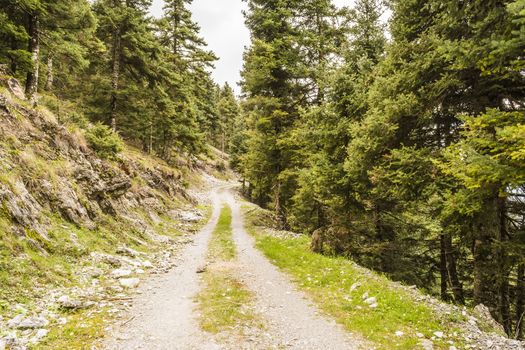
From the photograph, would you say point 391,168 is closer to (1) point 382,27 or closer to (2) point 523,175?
(2) point 523,175

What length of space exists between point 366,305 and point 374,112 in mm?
6409

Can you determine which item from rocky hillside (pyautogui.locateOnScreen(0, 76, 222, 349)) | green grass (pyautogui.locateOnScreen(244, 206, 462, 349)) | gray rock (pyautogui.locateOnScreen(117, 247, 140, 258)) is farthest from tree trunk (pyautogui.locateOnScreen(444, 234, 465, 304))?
gray rock (pyautogui.locateOnScreen(117, 247, 140, 258))

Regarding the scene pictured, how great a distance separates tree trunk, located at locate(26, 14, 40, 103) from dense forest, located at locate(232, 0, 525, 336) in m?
12.3

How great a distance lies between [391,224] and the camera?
1609 centimetres

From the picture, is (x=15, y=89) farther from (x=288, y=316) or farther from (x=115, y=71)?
(x=288, y=316)

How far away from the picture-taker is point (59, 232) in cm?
1060

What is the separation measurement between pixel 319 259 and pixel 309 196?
5.70 m

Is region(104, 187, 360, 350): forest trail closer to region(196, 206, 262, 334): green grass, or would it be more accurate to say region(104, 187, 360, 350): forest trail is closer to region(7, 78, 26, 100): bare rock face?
region(196, 206, 262, 334): green grass

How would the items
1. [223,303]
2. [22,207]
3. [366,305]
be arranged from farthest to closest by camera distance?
1. [22,207]
2. [223,303]
3. [366,305]

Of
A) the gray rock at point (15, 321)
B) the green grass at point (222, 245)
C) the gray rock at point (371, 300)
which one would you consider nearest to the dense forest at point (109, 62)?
the green grass at point (222, 245)

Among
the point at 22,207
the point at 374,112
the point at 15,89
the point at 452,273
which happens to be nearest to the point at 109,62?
the point at 15,89

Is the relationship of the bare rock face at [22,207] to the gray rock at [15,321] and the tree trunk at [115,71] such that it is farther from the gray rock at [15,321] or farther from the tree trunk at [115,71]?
the tree trunk at [115,71]

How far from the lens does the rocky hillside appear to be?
6.89m

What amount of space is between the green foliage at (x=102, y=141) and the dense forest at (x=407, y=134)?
9.45 metres
